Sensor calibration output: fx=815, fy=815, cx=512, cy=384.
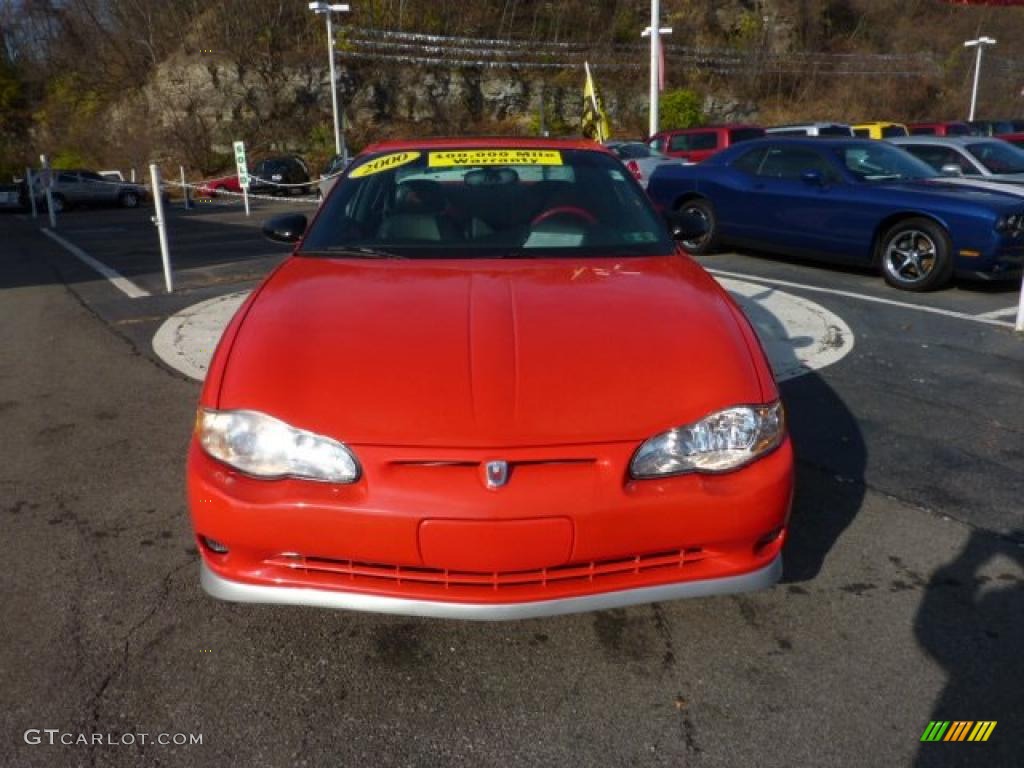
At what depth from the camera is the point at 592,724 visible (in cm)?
217

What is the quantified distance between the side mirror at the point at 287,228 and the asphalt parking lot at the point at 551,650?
118cm

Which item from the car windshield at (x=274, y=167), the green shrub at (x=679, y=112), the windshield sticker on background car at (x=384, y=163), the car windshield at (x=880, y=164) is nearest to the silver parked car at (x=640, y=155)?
the car windshield at (x=880, y=164)

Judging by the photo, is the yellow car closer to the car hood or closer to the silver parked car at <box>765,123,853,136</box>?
the silver parked car at <box>765,123,853,136</box>

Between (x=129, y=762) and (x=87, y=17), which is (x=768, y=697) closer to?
(x=129, y=762)

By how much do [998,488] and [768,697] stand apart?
6.41ft

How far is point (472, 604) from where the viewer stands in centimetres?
215

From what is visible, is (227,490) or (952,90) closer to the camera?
(227,490)

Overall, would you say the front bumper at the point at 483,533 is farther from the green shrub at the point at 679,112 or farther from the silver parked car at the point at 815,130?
the green shrub at the point at 679,112

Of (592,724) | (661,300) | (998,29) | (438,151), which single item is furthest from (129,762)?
(998,29)

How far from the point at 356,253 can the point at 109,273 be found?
783cm

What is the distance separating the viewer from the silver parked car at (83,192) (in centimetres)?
2559

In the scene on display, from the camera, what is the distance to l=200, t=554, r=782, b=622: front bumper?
2.14 metres

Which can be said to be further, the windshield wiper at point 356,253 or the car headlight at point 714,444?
the windshield wiper at point 356,253

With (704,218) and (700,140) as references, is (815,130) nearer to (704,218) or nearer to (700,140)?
(700,140)
